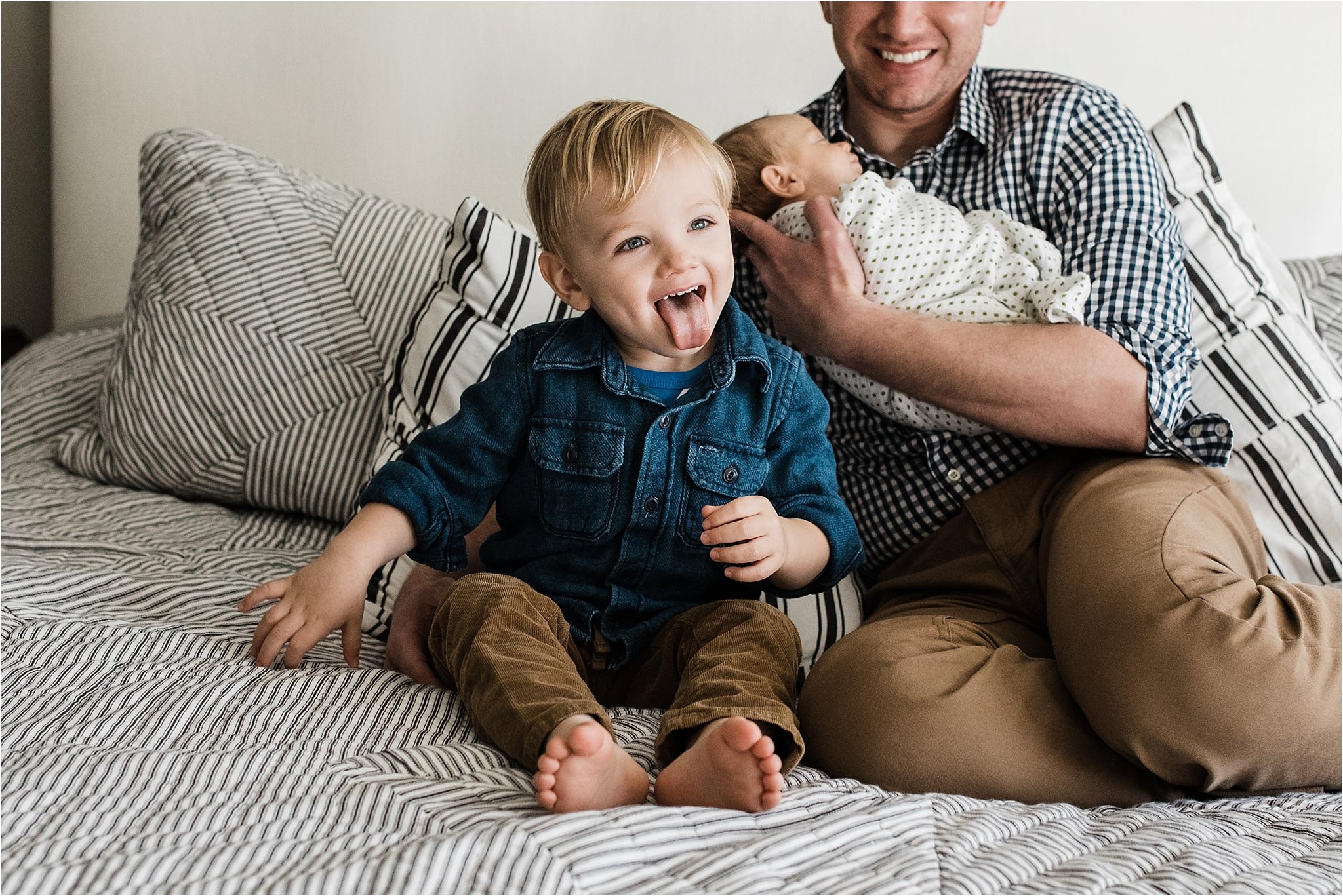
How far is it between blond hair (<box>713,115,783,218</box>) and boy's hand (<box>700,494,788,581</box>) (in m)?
0.61

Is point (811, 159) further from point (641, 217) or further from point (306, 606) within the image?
point (306, 606)

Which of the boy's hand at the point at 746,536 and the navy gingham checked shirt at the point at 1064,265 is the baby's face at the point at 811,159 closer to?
the navy gingham checked shirt at the point at 1064,265

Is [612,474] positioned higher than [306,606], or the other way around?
[612,474]

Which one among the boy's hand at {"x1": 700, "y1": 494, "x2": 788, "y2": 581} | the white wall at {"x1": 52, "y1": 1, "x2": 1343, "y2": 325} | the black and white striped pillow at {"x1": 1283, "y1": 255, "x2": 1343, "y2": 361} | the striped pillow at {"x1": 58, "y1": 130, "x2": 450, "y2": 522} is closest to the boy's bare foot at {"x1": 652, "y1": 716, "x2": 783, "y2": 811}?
the boy's hand at {"x1": 700, "y1": 494, "x2": 788, "y2": 581}

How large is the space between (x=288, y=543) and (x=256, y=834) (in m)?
0.90

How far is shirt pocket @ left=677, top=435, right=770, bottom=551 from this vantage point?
103cm

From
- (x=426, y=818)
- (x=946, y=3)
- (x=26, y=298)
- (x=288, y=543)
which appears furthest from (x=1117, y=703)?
(x=26, y=298)

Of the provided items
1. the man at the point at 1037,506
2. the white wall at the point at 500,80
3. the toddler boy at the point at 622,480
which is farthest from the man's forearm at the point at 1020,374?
the white wall at the point at 500,80

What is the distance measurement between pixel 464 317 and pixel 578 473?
498 mm

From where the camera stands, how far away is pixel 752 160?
140 cm

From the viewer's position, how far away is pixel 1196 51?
6.32 ft

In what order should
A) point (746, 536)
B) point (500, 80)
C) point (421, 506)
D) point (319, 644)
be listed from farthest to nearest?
point (500, 80) < point (319, 644) < point (421, 506) < point (746, 536)

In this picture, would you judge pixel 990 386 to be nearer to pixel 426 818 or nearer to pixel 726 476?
pixel 726 476

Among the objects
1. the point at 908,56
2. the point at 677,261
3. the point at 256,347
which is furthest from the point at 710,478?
the point at 256,347
